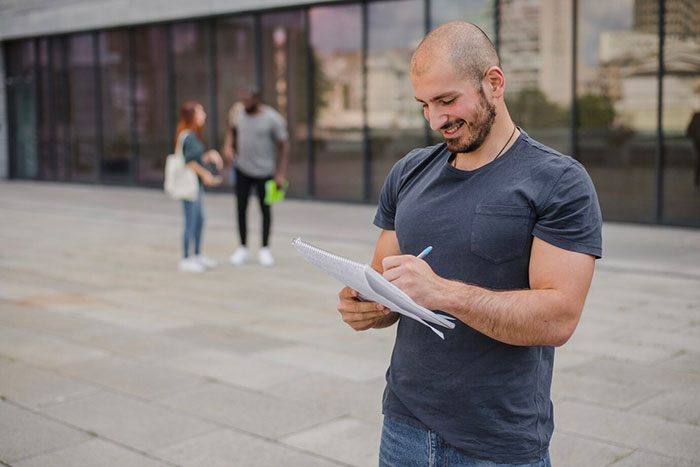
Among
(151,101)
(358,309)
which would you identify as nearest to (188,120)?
(358,309)

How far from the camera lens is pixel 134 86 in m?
20.5

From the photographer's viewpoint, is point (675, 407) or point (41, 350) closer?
point (675, 407)

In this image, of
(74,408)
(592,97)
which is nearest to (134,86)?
(592,97)

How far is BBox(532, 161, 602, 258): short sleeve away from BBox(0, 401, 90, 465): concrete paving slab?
321 centimetres

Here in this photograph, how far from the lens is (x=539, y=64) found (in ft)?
44.8

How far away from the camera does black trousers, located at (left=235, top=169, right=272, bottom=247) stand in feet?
33.0

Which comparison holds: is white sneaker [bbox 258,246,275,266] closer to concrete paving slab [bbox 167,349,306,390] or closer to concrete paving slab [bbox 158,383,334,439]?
concrete paving slab [bbox 167,349,306,390]

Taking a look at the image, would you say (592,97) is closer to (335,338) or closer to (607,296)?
(607,296)

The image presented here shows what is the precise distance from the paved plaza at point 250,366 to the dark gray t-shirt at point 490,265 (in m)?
2.15

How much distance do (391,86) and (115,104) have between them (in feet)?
26.9

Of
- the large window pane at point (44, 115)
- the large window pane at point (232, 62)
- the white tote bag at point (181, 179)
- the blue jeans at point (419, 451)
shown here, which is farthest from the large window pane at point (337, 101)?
the blue jeans at point (419, 451)

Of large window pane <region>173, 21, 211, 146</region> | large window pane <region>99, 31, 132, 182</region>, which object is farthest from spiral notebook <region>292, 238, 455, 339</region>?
large window pane <region>99, 31, 132, 182</region>

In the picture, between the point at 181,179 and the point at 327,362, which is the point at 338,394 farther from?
the point at 181,179

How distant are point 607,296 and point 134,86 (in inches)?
583
